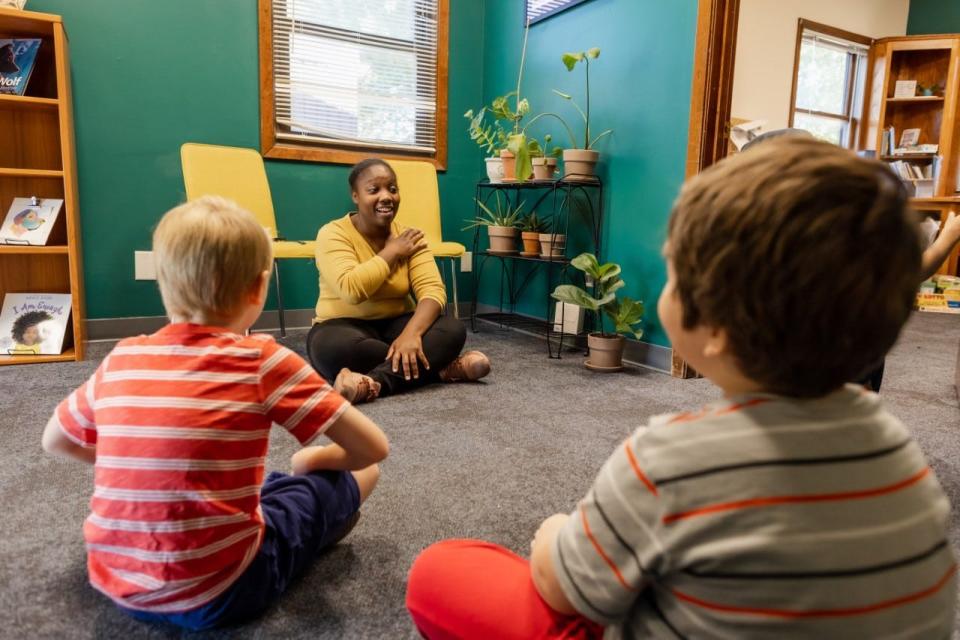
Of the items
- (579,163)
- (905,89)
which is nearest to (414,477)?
(579,163)

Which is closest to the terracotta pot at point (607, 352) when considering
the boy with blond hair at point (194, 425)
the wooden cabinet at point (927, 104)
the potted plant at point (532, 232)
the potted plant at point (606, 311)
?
the potted plant at point (606, 311)

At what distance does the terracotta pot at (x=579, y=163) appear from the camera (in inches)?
107

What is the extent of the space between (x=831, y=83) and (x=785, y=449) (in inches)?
218

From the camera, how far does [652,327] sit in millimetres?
2596

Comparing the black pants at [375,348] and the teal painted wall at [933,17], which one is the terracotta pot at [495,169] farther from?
the teal painted wall at [933,17]

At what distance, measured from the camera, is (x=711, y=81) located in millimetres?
2311

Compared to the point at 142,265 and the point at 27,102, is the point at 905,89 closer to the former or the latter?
the point at 142,265

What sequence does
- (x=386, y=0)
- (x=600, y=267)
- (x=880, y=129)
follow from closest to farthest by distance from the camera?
(x=600, y=267) < (x=386, y=0) < (x=880, y=129)

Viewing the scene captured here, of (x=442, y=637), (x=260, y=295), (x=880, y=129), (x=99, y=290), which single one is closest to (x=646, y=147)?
(x=260, y=295)

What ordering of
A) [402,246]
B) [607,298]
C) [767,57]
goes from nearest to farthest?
1. [402,246]
2. [607,298]
3. [767,57]

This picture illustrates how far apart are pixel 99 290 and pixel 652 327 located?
243cm

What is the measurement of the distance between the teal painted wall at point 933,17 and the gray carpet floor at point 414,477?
4070 mm

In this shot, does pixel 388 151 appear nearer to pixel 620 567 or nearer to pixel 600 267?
pixel 600 267

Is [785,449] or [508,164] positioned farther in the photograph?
[508,164]
